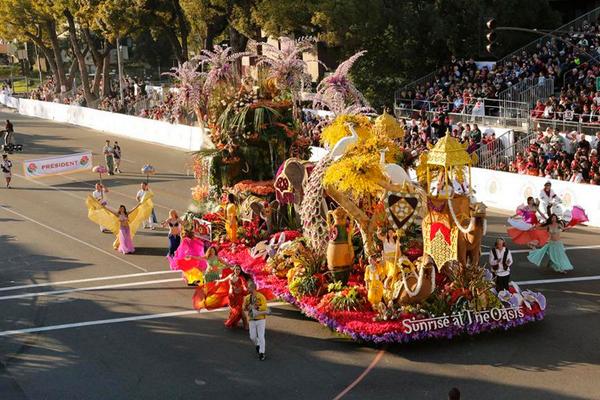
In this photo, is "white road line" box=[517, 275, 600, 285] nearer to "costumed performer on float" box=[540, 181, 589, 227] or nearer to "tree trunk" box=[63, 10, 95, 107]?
"costumed performer on float" box=[540, 181, 589, 227]

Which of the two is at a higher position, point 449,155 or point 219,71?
point 219,71

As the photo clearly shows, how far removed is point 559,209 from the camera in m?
25.2

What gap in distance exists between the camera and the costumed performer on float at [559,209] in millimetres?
22441

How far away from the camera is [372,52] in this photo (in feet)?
149

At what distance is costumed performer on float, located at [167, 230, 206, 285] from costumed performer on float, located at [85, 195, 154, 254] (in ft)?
11.2

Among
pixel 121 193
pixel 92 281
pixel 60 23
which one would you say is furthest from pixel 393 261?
pixel 60 23

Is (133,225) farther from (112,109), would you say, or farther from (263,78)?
(112,109)

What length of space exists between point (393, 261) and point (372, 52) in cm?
3022

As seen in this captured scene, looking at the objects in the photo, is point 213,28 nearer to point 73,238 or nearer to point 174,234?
point 73,238

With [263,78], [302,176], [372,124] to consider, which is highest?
[263,78]

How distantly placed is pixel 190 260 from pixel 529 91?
70.2 feet

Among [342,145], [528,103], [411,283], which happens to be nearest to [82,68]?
[528,103]

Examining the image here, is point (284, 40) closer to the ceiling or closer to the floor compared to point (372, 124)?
closer to the ceiling

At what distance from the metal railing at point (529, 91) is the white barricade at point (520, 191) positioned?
7745 millimetres
